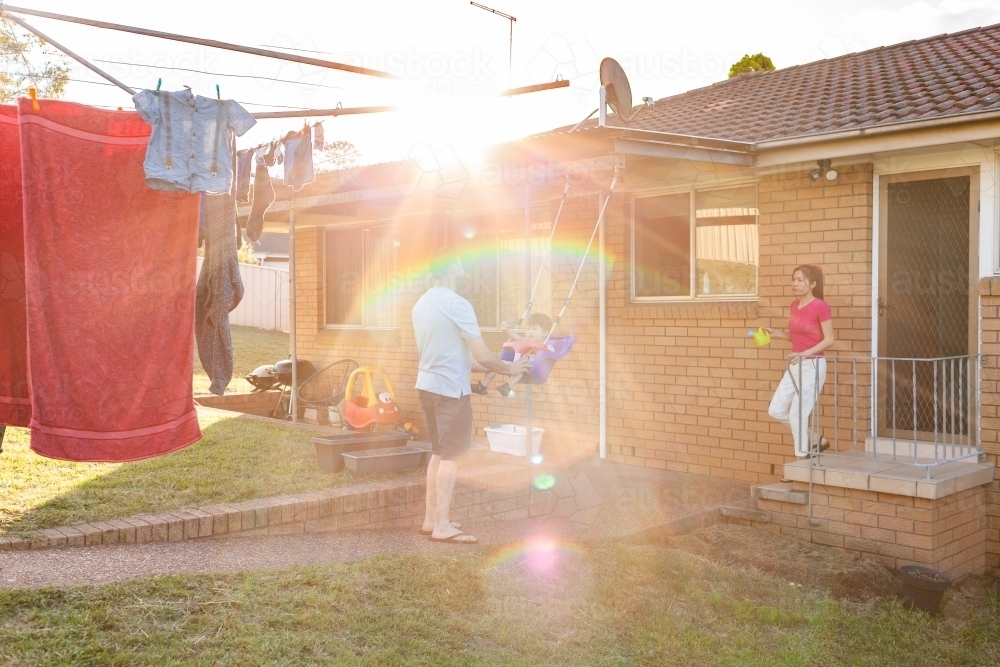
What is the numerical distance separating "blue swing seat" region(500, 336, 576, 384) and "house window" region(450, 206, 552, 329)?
8.61 ft

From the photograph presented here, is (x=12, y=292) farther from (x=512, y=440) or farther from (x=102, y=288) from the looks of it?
(x=512, y=440)

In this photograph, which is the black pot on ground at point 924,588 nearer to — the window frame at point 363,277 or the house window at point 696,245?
the house window at point 696,245

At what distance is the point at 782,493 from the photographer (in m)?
7.03

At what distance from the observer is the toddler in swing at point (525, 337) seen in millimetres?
6961

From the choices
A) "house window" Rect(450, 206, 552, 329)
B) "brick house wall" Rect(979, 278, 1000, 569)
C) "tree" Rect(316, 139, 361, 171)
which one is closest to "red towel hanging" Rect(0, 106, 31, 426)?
"brick house wall" Rect(979, 278, 1000, 569)

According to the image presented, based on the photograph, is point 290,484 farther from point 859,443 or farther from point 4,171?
point 859,443

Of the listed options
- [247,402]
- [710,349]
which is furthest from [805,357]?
[247,402]

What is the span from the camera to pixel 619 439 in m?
9.33

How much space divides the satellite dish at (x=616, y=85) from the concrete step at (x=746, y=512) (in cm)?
370

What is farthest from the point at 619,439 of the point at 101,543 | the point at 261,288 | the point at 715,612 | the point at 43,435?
the point at 261,288

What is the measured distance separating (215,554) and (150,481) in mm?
1852

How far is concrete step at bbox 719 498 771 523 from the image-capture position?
716 cm

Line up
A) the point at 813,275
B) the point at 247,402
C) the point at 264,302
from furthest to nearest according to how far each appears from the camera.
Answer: the point at 264,302 < the point at 247,402 < the point at 813,275

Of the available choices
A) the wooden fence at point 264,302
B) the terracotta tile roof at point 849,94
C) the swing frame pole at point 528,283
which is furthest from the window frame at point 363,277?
the wooden fence at point 264,302
